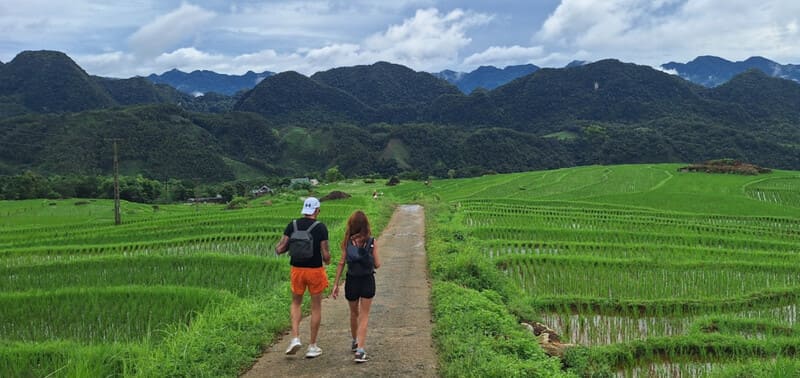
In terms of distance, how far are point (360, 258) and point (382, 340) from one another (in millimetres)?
1693

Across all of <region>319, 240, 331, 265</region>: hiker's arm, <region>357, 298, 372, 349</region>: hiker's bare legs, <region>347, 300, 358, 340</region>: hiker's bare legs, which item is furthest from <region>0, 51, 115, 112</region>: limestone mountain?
<region>357, 298, 372, 349</region>: hiker's bare legs

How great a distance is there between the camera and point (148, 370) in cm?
572

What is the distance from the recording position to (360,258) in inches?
254

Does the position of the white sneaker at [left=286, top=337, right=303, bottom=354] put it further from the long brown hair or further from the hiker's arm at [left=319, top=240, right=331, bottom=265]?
the long brown hair

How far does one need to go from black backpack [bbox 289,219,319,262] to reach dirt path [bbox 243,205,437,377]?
4.60 ft

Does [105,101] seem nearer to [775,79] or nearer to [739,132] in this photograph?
[739,132]

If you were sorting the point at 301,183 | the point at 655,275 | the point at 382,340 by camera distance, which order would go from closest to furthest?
the point at 382,340 → the point at 655,275 → the point at 301,183

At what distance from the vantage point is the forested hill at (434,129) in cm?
9781

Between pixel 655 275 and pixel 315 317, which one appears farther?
pixel 655 275

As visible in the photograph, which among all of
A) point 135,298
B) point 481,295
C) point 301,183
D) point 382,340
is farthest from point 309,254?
point 301,183

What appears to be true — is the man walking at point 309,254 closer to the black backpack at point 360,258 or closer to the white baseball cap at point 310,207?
the white baseball cap at point 310,207

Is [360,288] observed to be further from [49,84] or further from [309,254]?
[49,84]

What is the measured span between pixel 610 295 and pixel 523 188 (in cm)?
3609

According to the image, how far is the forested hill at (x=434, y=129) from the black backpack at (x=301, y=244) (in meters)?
94.0
